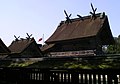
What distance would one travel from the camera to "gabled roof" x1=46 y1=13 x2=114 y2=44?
146 ft

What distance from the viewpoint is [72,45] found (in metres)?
47.2

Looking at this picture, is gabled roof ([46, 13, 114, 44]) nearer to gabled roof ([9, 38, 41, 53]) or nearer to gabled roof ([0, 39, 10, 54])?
gabled roof ([9, 38, 41, 53])

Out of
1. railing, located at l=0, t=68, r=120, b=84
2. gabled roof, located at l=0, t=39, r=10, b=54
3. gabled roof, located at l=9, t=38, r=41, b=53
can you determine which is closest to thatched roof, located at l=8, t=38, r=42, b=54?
gabled roof, located at l=9, t=38, r=41, b=53

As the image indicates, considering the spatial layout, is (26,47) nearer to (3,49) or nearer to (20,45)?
(20,45)

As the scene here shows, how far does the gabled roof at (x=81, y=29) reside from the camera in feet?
146

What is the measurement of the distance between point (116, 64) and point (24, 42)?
4964cm

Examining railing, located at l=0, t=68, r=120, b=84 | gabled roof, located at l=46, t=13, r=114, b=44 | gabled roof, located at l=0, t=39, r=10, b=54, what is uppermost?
gabled roof, located at l=46, t=13, r=114, b=44

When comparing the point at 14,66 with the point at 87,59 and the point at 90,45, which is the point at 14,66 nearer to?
the point at 87,59

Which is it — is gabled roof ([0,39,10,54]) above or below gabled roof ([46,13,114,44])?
below

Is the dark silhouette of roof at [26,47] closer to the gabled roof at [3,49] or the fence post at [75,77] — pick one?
the gabled roof at [3,49]

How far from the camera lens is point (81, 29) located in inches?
1860

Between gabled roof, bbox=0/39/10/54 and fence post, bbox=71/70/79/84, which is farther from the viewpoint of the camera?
gabled roof, bbox=0/39/10/54

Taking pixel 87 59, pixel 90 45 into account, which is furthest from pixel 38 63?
pixel 90 45

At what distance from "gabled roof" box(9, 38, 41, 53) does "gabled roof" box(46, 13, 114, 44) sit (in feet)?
21.8
